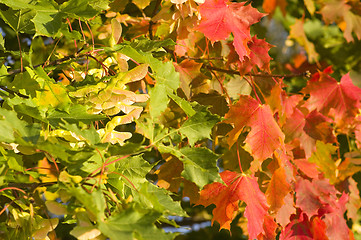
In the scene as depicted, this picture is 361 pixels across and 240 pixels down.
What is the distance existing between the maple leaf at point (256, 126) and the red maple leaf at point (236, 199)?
0.10 meters

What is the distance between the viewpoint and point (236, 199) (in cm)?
135

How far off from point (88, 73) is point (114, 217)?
50 centimetres

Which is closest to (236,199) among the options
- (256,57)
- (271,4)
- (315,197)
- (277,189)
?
(277,189)

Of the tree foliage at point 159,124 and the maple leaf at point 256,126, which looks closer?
the tree foliage at point 159,124

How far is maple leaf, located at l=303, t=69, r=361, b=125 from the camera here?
5.90 ft

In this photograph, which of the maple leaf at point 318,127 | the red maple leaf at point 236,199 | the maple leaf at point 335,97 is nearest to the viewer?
the red maple leaf at point 236,199

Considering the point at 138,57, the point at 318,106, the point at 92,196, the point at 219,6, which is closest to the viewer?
the point at 92,196

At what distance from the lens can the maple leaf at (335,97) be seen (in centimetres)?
180

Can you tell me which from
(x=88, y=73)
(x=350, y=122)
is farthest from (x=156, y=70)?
(x=350, y=122)

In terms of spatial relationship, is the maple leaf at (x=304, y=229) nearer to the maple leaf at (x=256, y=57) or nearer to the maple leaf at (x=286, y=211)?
the maple leaf at (x=286, y=211)

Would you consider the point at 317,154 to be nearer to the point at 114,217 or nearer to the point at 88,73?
the point at 88,73

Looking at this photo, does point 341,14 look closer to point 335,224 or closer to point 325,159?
point 325,159

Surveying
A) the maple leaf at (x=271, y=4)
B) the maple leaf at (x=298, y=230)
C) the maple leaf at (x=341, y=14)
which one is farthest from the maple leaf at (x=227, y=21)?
the maple leaf at (x=271, y=4)

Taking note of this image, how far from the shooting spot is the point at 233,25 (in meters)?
1.41
